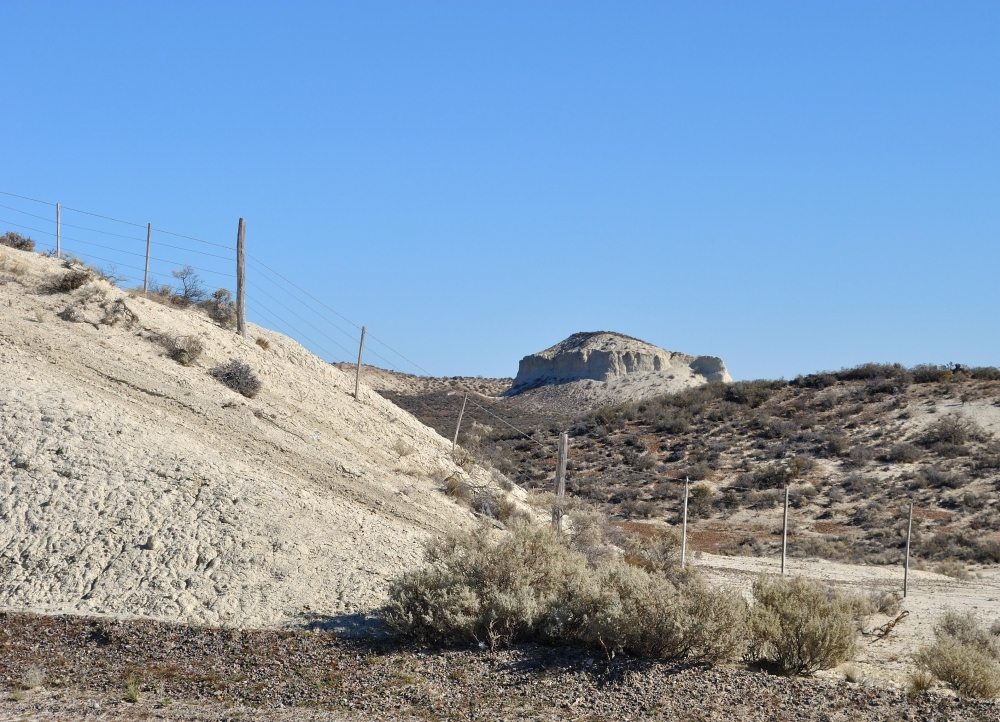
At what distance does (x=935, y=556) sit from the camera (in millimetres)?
29109

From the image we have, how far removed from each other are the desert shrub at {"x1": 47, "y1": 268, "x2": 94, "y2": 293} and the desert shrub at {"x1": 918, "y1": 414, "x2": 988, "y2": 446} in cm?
3483

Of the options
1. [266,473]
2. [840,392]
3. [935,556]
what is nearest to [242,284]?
[266,473]

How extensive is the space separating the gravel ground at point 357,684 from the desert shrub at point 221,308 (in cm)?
1216

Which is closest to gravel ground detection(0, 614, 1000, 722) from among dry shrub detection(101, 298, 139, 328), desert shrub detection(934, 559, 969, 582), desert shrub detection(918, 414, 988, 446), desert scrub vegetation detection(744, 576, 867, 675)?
desert scrub vegetation detection(744, 576, 867, 675)

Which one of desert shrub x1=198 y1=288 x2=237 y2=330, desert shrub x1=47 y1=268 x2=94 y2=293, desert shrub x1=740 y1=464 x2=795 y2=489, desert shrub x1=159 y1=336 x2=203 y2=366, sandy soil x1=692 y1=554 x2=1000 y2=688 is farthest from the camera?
desert shrub x1=740 y1=464 x2=795 y2=489

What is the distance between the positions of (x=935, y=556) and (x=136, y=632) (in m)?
25.2

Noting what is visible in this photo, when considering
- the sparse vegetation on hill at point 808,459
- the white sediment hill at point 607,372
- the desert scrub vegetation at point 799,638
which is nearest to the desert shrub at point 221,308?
the sparse vegetation on hill at point 808,459

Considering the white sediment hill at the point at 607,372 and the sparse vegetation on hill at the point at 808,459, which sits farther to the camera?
the white sediment hill at the point at 607,372

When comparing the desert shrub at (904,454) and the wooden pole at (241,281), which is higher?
the wooden pole at (241,281)

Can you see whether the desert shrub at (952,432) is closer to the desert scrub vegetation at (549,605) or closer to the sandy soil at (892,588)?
the sandy soil at (892,588)

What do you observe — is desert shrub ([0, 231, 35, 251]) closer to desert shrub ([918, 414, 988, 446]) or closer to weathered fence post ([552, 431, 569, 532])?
weathered fence post ([552, 431, 569, 532])

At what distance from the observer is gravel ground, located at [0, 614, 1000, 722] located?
32.5 feet

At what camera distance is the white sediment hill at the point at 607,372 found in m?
80.3

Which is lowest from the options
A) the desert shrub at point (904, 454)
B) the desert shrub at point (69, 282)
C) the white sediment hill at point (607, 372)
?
the desert shrub at point (904, 454)
